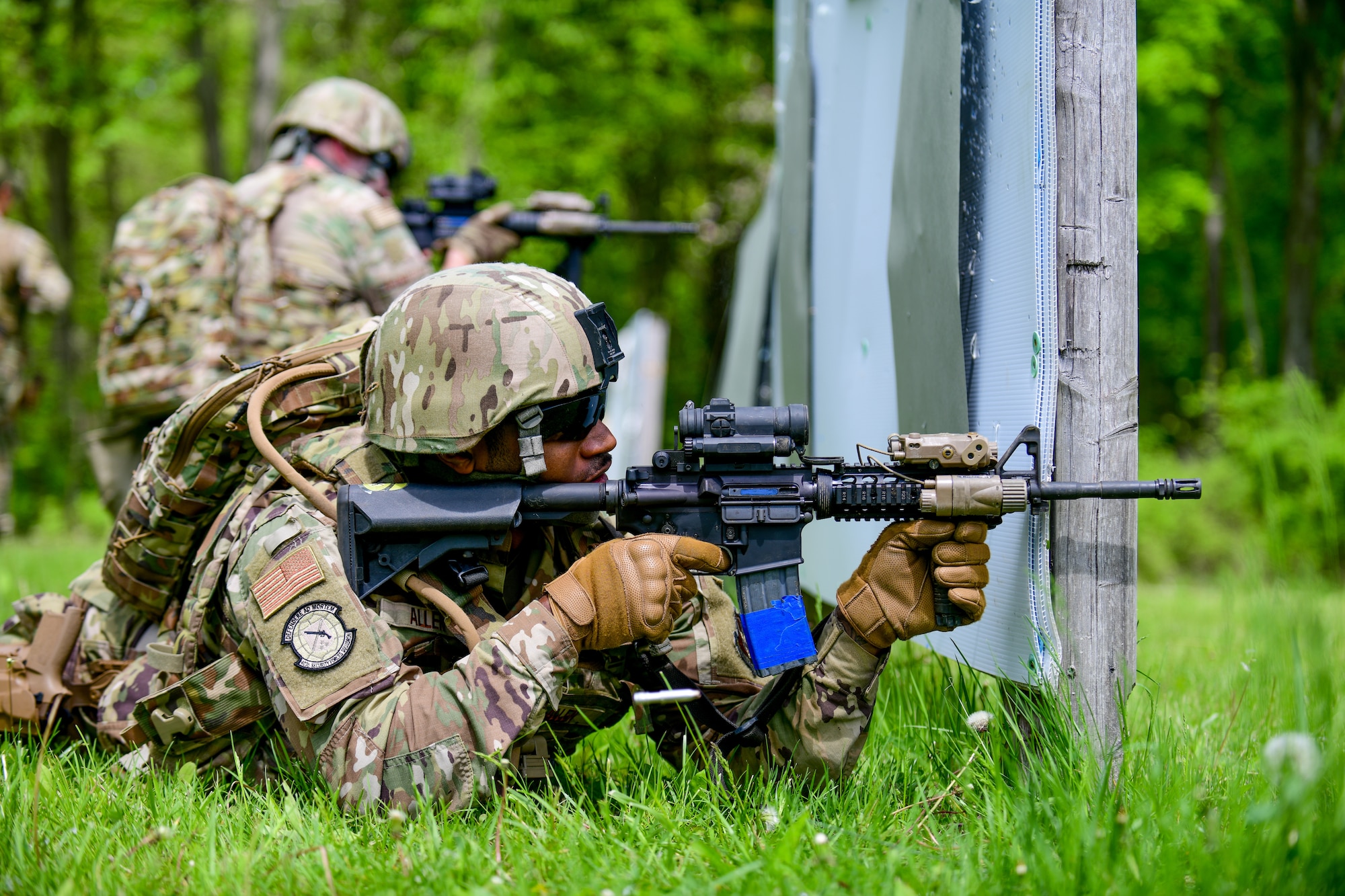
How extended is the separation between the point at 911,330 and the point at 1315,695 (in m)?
1.62

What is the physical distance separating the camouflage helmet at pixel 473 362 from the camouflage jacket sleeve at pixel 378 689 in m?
0.35

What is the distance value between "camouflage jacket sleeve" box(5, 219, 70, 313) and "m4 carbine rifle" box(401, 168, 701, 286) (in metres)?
3.55

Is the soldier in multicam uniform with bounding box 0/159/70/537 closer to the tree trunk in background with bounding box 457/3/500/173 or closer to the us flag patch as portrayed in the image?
the tree trunk in background with bounding box 457/3/500/173

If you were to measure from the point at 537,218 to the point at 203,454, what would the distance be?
121 inches

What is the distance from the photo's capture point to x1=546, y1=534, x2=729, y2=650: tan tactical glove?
2.21 metres

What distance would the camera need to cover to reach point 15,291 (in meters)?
7.89

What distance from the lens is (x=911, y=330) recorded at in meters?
3.01

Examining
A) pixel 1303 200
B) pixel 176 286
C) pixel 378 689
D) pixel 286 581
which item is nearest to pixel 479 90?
pixel 176 286

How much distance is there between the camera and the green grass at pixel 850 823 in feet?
5.40

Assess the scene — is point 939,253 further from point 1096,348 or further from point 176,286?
point 176,286

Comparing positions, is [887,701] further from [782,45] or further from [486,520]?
[782,45]

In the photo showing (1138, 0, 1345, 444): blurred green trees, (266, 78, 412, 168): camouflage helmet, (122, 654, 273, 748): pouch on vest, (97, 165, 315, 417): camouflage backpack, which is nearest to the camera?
(122, 654, 273, 748): pouch on vest

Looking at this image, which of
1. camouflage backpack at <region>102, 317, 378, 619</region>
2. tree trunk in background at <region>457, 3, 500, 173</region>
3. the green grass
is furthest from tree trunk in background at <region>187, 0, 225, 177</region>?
the green grass

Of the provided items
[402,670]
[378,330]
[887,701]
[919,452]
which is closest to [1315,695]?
[919,452]
